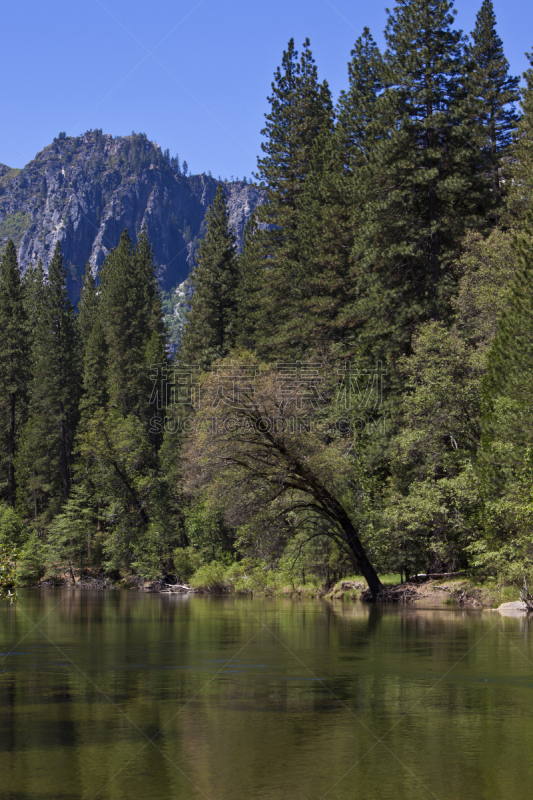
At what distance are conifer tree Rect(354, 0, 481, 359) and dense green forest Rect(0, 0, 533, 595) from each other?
0.12 meters

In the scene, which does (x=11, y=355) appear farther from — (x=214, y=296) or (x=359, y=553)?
(x=359, y=553)

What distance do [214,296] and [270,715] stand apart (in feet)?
195

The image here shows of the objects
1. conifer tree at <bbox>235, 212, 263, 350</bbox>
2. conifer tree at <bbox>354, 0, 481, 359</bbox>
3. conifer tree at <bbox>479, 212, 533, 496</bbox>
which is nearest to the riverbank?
conifer tree at <bbox>479, 212, 533, 496</bbox>

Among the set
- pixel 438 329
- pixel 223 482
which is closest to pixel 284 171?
pixel 438 329

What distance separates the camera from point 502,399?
2872cm

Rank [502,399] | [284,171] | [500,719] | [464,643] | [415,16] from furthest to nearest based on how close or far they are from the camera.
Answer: [284,171] < [415,16] < [502,399] < [464,643] < [500,719]

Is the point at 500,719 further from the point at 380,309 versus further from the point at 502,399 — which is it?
the point at 380,309

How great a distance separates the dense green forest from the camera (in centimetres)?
3384

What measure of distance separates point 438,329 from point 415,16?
1784 cm

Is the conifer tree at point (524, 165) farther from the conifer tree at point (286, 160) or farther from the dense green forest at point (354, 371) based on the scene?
the conifer tree at point (286, 160)

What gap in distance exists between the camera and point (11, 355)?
258 ft

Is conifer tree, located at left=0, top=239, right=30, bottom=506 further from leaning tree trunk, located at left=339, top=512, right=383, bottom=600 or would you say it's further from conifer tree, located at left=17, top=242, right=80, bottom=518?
leaning tree trunk, located at left=339, top=512, right=383, bottom=600

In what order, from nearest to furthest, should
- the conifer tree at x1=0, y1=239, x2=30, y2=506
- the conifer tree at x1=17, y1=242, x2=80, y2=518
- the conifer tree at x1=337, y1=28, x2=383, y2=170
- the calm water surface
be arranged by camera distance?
the calm water surface
the conifer tree at x1=337, y1=28, x2=383, y2=170
the conifer tree at x1=17, y1=242, x2=80, y2=518
the conifer tree at x1=0, y1=239, x2=30, y2=506

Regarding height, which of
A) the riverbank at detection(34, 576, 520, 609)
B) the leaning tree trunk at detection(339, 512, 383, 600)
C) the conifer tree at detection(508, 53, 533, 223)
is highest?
the conifer tree at detection(508, 53, 533, 223)
